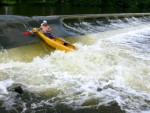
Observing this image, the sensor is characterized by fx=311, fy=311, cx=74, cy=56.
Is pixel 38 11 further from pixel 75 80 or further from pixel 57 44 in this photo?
pixel 75 80

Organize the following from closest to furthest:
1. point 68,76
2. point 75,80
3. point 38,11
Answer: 1. point 75,80
2. point 68,76
3. point 38,11

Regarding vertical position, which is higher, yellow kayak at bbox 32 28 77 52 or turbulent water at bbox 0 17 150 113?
yellow kayak at bbox 32 28 77 52

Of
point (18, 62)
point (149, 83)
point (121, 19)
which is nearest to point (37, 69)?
point (18, 62)

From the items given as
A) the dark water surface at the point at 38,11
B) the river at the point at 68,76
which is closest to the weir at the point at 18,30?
the river at the point at 68,76

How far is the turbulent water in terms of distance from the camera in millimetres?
10238

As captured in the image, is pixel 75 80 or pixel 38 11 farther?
pixel 38 11

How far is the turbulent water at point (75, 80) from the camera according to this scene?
1024 centimetres

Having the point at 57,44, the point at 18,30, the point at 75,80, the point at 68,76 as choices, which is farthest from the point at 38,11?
the point at 75,80

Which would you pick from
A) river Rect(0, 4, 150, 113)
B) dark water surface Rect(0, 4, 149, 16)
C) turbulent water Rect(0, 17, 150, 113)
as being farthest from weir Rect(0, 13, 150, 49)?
dark water surface Rect(0, 4, 149, 16)

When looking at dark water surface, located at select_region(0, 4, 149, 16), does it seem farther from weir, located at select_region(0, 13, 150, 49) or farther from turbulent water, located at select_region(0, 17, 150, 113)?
turbulent water, located at select_region(0, 17, 150, 113)

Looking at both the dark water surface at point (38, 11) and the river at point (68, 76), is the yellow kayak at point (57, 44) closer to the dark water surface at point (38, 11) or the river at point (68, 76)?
the river at point (68, 76)

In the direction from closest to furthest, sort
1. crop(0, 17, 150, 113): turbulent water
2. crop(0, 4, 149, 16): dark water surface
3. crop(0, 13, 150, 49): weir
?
crop(0, 17, 150, 113): turbulent water, crop(0, 13, 150, 49): weir, crop(0, 4, 149, 16): dark water surface

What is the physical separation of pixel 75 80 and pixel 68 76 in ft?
1.83

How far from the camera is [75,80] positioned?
12641 mm
